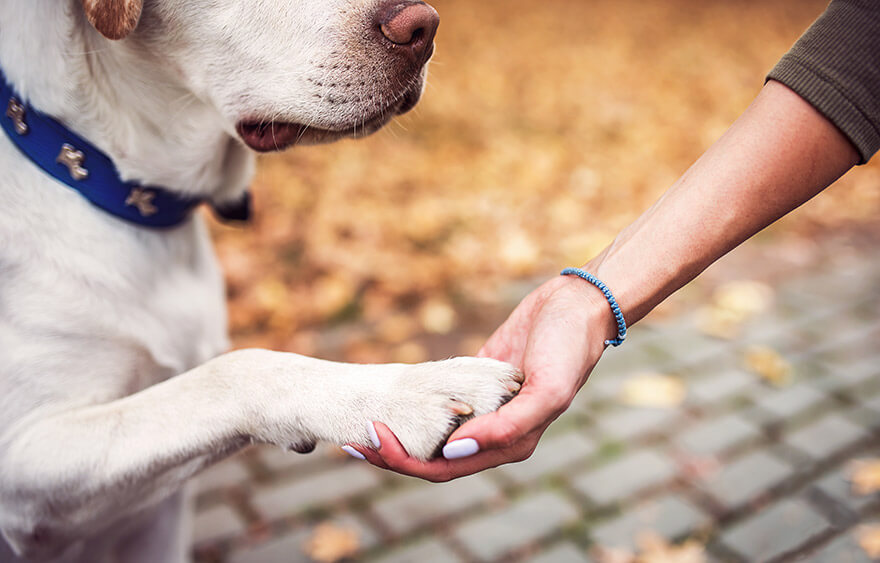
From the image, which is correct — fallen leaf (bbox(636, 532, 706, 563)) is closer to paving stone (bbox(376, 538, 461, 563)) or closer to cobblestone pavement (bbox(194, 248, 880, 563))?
cobblestone pavement (bbox(194, 248, 880, 563))

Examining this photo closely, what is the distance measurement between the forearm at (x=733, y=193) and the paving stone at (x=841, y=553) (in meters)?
1.43

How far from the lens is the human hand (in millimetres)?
1503

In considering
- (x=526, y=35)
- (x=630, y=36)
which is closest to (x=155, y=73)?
(x=526, y=35)

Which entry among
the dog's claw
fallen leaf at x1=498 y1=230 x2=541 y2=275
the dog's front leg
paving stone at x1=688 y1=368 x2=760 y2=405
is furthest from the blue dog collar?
fallen leaf at x1=498 y1=230 x2=541 y2=275

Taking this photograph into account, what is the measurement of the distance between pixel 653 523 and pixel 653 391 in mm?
897

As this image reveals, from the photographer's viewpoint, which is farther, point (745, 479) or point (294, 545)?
point (745, 479)

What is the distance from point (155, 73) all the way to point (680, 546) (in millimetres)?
2479

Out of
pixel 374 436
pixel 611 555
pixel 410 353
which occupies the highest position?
pixel 374 436

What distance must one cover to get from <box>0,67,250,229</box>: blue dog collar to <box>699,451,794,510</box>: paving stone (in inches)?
95.8

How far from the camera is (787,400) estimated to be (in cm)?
344

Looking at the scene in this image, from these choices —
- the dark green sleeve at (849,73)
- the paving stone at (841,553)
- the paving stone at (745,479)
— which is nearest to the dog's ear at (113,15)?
the dark green sleeve at (849,73)

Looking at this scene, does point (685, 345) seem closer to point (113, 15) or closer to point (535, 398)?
point (535, 398)

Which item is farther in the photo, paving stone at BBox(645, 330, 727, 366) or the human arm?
paving stone at BBox(645, 330, 727, 366)

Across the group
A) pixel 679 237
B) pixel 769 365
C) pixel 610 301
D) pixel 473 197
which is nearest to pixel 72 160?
pixel 610 301
